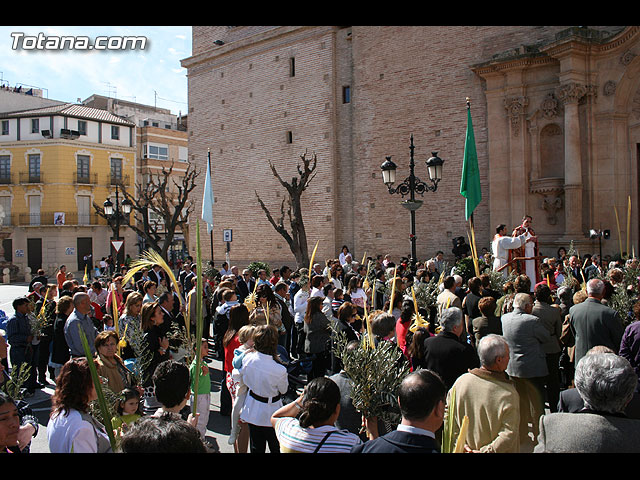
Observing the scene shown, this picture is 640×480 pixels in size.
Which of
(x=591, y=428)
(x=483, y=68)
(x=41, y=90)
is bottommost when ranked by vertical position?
(x=591, y=428)

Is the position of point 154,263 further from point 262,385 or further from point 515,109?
point 515,109

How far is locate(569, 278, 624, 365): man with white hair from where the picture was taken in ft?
19.4

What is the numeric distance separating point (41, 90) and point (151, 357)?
5146 cm

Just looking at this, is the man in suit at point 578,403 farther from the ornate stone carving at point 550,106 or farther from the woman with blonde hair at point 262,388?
the ornate stone carving at point 550,106

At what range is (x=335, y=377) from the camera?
14.8 ft

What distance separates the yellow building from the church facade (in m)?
15.7

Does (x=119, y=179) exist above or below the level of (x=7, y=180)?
above

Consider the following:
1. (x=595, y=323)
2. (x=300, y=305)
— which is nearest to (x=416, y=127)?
(x=300, y=305)

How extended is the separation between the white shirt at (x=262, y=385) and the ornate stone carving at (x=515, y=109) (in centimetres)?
1740

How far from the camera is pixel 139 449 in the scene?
104 inches

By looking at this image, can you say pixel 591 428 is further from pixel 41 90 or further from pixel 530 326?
pixel 41 90

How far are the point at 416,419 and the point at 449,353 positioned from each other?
202cm
